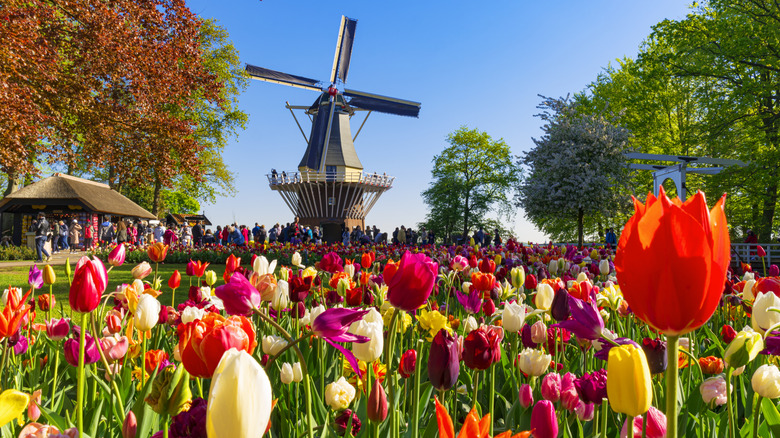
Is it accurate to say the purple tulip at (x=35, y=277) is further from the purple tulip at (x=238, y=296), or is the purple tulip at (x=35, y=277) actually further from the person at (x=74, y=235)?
the person at (x=74, y=235)

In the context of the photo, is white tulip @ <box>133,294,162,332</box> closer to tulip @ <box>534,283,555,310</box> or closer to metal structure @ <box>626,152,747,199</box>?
tulip @ <box>534,283,555,310</box>

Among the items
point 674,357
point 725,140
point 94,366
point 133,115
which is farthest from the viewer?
point 725,140

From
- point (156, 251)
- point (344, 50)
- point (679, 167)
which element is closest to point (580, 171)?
point (679, 167)

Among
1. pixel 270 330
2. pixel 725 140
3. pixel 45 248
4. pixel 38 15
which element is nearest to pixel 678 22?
pixel 725 140

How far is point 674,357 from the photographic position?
0.62 meters

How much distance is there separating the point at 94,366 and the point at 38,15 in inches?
460

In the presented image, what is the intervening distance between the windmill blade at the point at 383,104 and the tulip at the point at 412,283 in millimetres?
34514

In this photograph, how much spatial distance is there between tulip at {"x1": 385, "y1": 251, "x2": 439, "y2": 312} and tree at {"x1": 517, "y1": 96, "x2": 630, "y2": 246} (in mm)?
16520

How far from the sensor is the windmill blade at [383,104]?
35.1 m

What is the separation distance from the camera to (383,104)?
35.3 metres

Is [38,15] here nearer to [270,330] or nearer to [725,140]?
[270,330]

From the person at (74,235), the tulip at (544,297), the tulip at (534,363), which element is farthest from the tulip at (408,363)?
the person at (74,235)

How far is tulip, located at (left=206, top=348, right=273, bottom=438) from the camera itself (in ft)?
1.63

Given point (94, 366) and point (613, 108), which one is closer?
point (94, 366)
